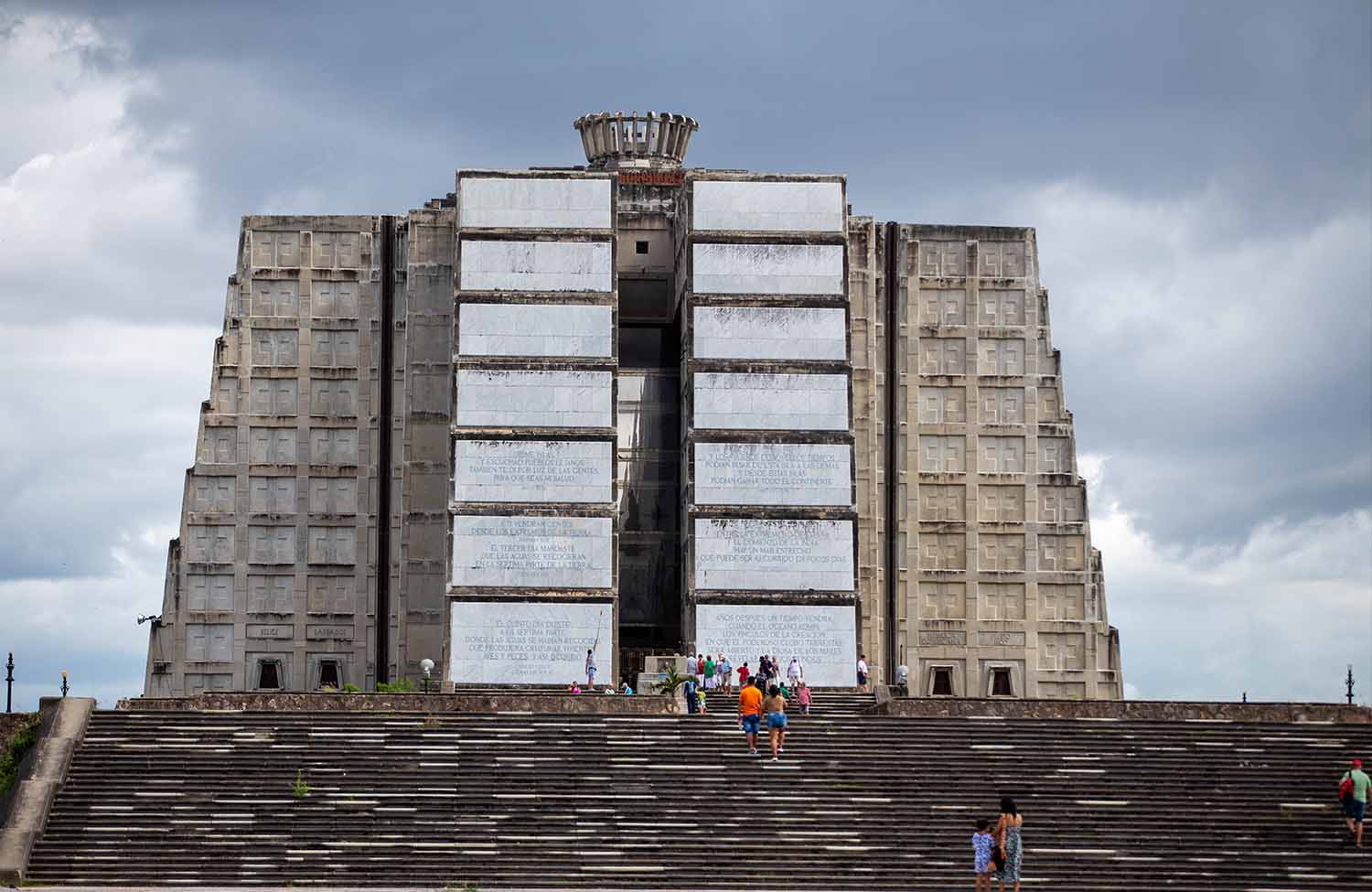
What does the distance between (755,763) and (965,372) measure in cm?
2605

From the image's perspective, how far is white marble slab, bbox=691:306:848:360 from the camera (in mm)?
63250

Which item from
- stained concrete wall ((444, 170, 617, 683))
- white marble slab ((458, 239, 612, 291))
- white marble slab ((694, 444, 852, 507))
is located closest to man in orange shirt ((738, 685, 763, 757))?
stained concrete wall ((444, 170, 617, 683))

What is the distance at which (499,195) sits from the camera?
6419 cm

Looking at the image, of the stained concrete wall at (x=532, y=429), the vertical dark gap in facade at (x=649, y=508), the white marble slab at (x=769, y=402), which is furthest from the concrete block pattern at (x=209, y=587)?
the white marble slab at (x=769, y=402)

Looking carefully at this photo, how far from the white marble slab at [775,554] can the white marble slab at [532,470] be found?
2962 mm

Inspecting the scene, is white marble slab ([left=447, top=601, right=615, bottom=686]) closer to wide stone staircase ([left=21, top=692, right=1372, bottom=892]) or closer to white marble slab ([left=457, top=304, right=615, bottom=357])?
white marble slab ([left=457, top=304, right=615, bottom=357])

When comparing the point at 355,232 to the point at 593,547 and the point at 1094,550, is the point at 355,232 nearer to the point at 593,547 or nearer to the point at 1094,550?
the point at 593,547

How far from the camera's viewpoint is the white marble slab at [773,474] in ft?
205

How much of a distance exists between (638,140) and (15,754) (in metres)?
31.3

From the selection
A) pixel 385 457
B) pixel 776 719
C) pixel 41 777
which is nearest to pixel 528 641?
pixel 385 457

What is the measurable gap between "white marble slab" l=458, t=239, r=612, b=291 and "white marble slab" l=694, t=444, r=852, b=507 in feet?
18.1

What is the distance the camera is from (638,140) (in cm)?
7006

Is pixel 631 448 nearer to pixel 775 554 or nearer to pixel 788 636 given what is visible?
pixel 775 554

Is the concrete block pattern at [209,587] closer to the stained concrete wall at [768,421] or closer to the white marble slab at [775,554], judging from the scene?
the stained concrete wall at [768,421]
